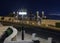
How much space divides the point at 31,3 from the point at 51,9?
10.1ft

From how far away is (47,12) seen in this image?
80.1 feet

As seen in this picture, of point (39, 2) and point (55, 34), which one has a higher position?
point (39, 2)

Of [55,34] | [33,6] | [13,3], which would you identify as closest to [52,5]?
[33,6]

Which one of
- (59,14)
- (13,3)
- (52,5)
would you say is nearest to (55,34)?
(59,14)

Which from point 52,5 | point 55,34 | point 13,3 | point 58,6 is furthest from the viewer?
point 13,3

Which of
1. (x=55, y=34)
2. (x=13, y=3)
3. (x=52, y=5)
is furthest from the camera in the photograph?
(x=13, y=3)

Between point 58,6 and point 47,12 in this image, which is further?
point 47,12

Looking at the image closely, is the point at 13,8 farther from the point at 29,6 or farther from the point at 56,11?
the point at 56,11

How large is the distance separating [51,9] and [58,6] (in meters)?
2.18

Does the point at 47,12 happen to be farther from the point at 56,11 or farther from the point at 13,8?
the point at 13,8

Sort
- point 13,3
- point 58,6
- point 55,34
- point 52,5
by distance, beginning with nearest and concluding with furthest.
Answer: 1. point 55,34
2. point 58,6
3. point 52,5
4. point 13,3

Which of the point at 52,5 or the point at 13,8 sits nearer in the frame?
the point at 52,5

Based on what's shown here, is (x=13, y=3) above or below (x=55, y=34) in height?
above

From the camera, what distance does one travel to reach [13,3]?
26.0m
